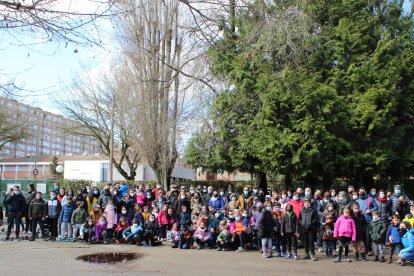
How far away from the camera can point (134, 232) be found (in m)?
14.4

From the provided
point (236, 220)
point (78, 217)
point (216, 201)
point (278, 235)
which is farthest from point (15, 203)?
point (278, 235)

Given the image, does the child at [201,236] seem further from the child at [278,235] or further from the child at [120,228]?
the child at [120,228]

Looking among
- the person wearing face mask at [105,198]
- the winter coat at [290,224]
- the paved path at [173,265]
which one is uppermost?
the person wearing face mask at [105,198]

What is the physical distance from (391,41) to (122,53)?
1371 centimetres

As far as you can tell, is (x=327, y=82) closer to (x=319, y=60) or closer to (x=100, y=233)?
(x=319, y=60)

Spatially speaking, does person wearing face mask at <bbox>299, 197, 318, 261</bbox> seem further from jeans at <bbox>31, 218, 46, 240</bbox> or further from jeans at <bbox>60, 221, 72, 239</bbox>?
jeans at <bbox>31, 218, 46, 240</bbox>

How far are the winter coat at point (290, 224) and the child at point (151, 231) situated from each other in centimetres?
464

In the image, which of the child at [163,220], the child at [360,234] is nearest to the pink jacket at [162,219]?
the child at [163,220]

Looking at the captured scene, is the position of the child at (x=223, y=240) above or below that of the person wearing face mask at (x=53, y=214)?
below

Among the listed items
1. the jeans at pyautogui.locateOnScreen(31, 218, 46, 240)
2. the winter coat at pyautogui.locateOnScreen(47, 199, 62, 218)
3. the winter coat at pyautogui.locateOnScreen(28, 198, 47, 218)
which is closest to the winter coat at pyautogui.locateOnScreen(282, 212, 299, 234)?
the winter coat at pyautogui.locateOnScreen(47, 199, 62, 218)

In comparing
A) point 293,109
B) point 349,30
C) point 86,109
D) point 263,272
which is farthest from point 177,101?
point 86,109

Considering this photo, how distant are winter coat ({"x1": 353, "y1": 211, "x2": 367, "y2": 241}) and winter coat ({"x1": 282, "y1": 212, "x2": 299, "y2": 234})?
1680 millimetres

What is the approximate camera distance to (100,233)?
14883mm

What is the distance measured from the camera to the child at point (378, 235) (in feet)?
39.0
